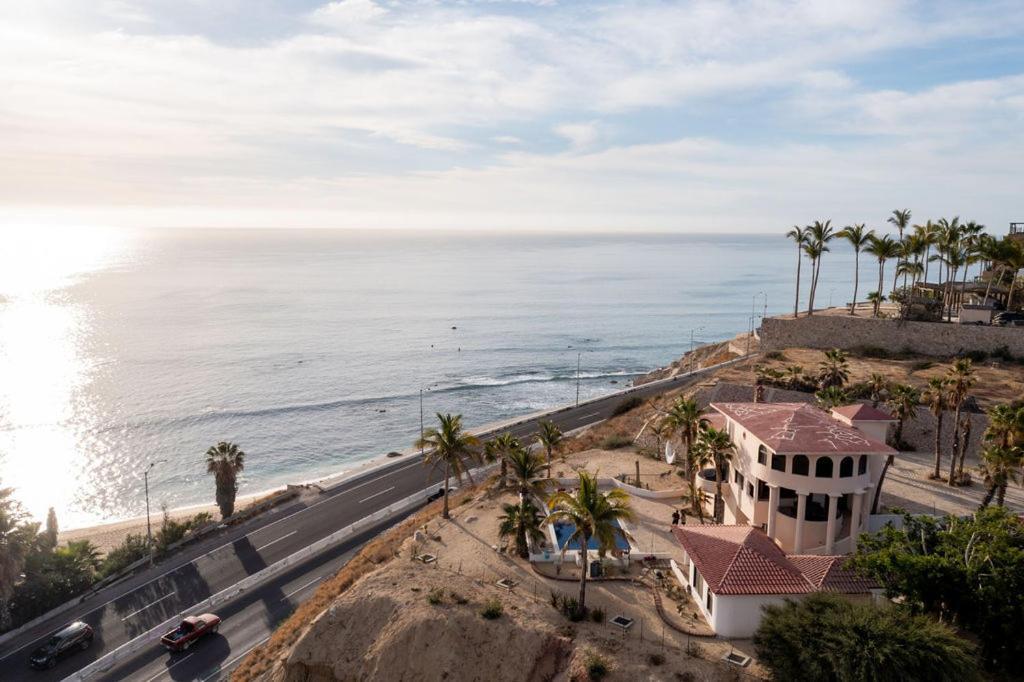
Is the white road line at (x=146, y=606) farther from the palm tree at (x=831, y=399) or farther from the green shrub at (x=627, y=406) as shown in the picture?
the green shrub at (x=627, y=406)

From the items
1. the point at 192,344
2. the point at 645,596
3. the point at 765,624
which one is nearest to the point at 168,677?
the point at 645,596

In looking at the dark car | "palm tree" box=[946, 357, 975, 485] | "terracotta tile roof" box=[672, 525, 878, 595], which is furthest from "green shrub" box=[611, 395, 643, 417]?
the dark car

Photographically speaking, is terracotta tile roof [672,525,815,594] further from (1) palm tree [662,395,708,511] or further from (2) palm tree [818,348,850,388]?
(2) palm tree [818,348,850,388]

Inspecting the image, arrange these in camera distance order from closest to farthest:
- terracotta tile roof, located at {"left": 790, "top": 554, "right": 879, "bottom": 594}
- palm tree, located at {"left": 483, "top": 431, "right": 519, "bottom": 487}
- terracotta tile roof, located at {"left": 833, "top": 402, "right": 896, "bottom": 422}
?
terracotta tile roof, located at {"left": 790, "top": 554, "right": 879, "bottom": 594}, terracotta tile roof, located at {"left": 833, "top": 402, "right": 896, "bottom": 422}, palm tree, located at {"left": 483, "top": 431, "right": 519, "bottom": 487}

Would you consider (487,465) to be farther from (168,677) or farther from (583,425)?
(168,677)

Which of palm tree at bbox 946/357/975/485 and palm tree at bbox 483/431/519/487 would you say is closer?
palm tree at bbox 483/431/519/487

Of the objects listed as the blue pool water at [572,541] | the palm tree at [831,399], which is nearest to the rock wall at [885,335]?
the palm tree at [831,399]
